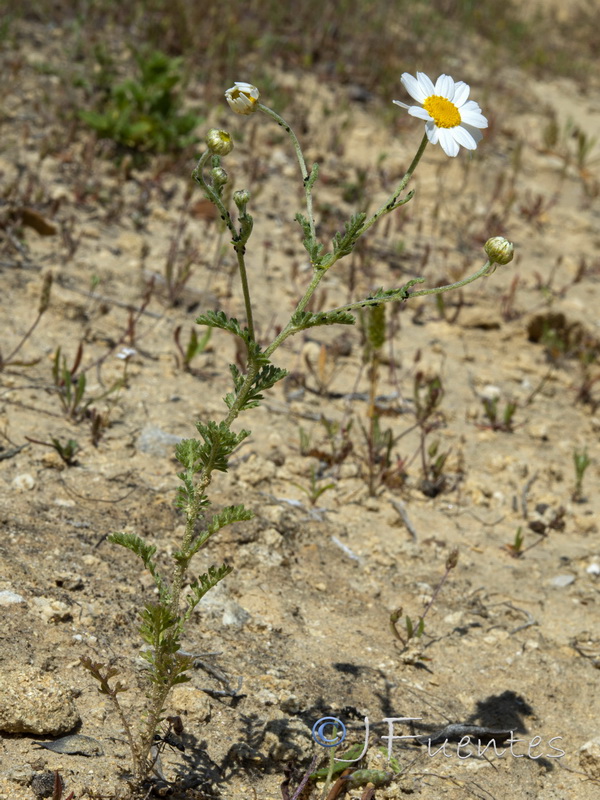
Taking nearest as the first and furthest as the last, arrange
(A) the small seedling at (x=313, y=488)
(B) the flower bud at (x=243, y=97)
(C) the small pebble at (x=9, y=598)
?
(B) the flower bud at (x=243, y=97) < (C) the small pebble at (x=9, y=598) < (A) the small seedling at (x=313, y=488)

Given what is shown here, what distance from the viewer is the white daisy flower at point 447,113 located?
6.61 ft

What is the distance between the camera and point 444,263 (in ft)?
19.2

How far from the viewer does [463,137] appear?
6.72ft

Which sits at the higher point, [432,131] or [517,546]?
[432,131]

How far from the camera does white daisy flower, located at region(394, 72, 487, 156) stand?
202 centimetres

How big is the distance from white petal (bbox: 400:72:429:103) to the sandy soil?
170 cm

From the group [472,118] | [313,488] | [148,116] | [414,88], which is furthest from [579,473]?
[148,116]

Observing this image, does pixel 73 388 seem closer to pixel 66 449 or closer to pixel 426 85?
pixel 66 449

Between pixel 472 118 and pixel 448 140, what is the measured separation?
0.13 m

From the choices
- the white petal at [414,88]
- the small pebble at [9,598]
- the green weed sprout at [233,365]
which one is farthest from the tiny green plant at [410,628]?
the white petal at [414,88]

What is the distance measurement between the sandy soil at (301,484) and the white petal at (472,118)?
66.3 inches

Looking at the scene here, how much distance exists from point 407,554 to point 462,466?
799 millimetres

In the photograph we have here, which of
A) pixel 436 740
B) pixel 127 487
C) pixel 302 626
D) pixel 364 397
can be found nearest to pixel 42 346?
pixel 127 487

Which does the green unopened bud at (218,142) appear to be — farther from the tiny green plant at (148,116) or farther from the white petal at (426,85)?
the tiny green plant at (148,116)
